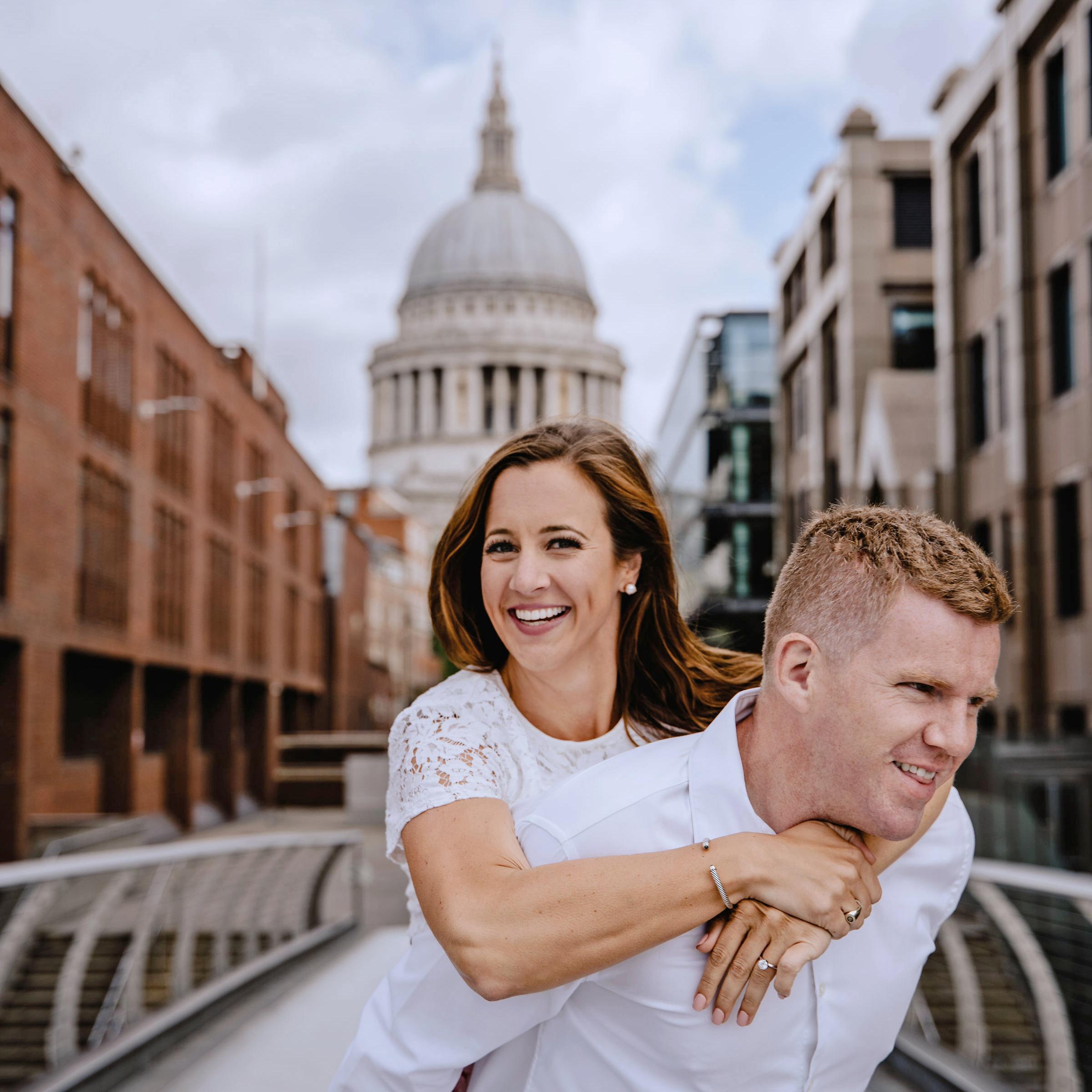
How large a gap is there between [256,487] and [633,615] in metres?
40.3

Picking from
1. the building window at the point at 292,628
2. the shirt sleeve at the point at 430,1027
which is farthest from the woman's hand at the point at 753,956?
the building window at the point at 292,628

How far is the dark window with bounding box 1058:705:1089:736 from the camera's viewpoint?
19.4 meters

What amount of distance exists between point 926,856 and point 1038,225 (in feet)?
64.7

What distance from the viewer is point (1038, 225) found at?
20.5 meters

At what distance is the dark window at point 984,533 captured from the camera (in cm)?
2303

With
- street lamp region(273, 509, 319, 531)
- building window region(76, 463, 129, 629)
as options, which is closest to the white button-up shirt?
building window region(76, 463, 129, 629)

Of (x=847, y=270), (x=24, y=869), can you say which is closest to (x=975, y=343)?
(x=847, y=270)

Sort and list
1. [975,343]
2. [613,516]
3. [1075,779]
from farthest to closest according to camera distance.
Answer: [975,343] → [1075,779] → [613,516]

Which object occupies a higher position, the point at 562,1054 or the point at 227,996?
the point at 562,1054

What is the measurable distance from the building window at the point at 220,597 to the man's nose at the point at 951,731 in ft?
118

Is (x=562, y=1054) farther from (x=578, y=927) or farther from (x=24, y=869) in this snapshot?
(x=24, y=869)

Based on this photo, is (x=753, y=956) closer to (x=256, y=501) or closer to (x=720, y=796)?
(x=720, y=796)

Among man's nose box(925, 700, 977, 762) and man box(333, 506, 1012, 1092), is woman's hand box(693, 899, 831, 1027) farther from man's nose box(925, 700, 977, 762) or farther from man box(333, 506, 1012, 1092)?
man's nose box(925, 700, 977, 762)

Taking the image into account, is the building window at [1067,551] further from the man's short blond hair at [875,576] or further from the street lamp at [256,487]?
the street lamp at [256,487]
